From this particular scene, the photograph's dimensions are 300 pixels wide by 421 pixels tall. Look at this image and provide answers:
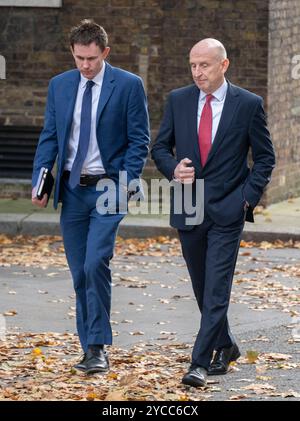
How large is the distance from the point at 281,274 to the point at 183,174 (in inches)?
196

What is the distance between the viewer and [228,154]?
9.15 meters

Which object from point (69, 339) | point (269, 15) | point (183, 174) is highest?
point (269, 15)

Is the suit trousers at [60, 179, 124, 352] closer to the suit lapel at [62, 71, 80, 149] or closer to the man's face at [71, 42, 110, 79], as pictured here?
the suit lapel at [62, 71, 80, 149]

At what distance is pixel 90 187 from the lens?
30.8 ft

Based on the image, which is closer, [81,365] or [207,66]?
[207,66]

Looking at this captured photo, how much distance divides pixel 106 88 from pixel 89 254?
103cm
